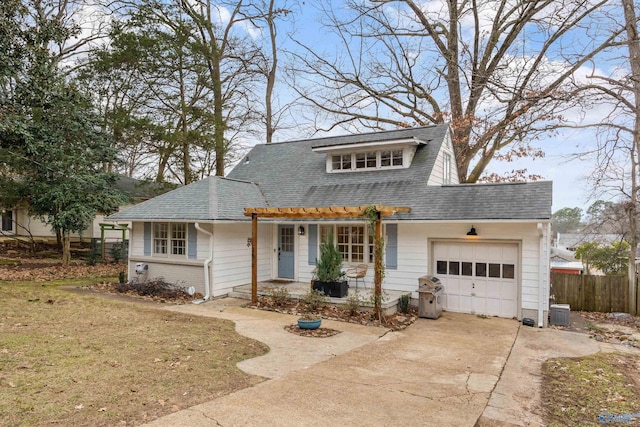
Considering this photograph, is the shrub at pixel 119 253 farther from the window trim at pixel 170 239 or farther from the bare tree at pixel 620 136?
the bare tree at pixel 620 136

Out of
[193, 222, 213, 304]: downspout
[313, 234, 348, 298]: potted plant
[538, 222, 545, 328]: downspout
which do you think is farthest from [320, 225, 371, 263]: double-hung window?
[538, 222, 545, 328]: downspout

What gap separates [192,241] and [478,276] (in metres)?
8.42

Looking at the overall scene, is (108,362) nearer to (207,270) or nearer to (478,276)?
(207,270)

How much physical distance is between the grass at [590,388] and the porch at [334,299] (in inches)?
157

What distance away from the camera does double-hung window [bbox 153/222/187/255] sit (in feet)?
41.5

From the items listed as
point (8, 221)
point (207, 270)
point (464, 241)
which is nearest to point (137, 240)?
point (207, 270)

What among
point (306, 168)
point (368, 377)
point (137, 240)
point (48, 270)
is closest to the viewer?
point (368, 377)

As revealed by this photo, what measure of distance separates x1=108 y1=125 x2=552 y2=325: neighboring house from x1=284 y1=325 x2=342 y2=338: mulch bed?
362 centimetres

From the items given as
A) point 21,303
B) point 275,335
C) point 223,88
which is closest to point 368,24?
point 223,88

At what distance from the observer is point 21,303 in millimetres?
10039

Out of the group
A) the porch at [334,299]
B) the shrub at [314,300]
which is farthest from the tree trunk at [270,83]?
the shrub at [314,300]

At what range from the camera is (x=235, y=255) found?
42.3 feet

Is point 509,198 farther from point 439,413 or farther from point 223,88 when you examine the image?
point 223,88

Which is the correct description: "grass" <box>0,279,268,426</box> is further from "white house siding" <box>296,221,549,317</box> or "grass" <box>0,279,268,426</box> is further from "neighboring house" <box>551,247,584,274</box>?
"neighboring house" <box>551,247,584,274</box>
